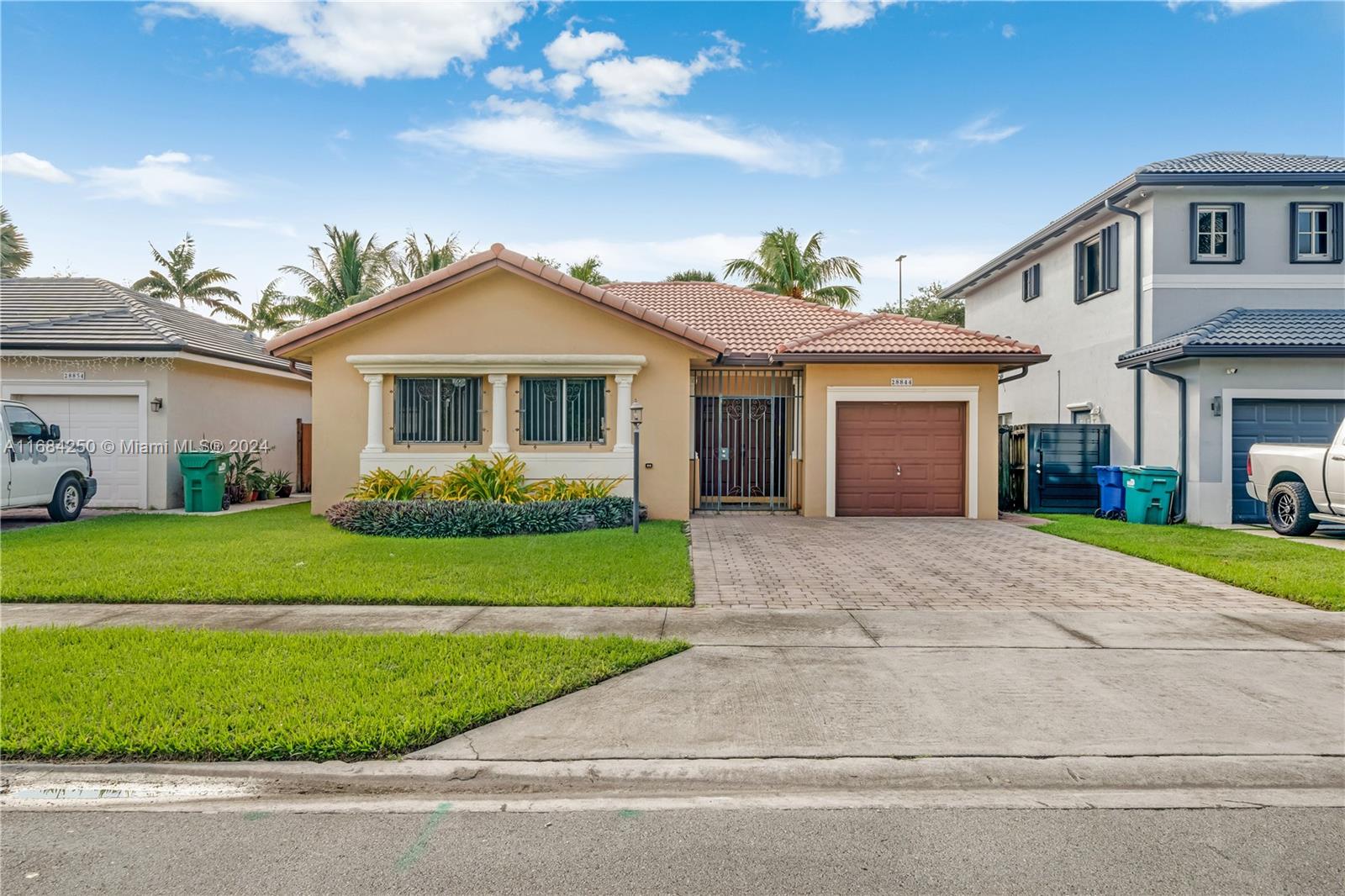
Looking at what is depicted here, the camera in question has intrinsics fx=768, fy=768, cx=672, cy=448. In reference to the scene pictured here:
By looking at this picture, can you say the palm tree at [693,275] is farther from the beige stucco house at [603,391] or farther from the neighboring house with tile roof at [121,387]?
the neighboring house with tile roof at [121,387]

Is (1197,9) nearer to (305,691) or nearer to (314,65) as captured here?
(314,65)

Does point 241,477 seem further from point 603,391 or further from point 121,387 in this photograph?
point 603,391

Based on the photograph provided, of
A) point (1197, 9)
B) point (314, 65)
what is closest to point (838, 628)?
point (314, 65)

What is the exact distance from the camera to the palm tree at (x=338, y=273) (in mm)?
27953

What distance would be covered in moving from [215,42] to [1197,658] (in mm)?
17033

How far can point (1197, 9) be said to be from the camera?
14820mm

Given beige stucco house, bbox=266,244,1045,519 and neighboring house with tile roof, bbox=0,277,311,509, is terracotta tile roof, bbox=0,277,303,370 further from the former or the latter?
beige stucco house, bbox=266,244,1045,519

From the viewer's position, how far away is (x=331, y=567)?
8.63m

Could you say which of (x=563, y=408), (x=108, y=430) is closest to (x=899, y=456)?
(x=563, y=408)

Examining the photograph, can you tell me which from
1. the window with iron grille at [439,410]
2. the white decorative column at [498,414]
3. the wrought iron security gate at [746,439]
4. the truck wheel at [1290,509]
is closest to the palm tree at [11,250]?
the window with iron grille at [439,410]

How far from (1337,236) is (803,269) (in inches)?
612

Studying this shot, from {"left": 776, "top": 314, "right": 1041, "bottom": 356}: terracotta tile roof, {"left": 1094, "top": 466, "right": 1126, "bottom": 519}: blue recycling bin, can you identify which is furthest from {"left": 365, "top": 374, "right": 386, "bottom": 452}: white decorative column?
{"left": 1094, "top": 466, "right": 1126, "bottom": 519}: blue recycling bin

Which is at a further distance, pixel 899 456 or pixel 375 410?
pixel 899 456

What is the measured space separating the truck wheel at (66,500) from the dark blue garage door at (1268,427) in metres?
20.4
